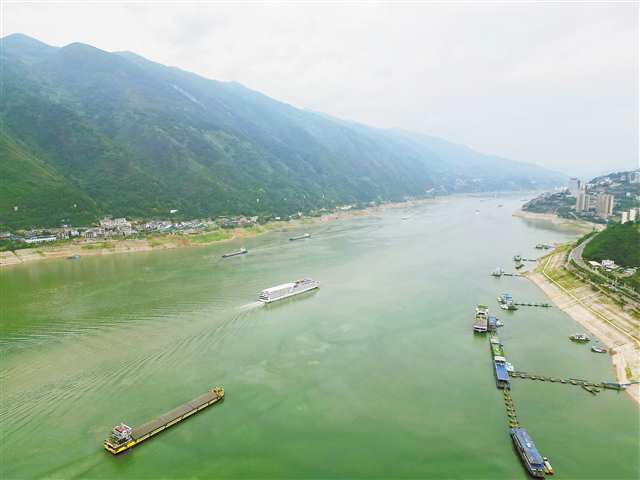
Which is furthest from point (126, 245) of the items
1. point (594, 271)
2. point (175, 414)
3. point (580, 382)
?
point (594, 271)

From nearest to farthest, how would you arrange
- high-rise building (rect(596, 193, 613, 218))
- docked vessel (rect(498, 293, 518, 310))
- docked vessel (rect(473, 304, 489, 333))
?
docked vessel (rect(473, 304, 489, 333))
docked vessel (rect(498, 293, 518, 310))
high-rise building (rect(596, 193, 613, 218))

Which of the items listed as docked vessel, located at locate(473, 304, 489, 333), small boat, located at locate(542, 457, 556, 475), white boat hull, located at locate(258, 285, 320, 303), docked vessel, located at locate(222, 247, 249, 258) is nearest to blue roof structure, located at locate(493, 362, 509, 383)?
docked vessel, located at locate(473, 304, 489, 333)

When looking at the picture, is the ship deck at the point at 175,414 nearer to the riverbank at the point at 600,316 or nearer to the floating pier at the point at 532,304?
the riverbank at the point at 600,316

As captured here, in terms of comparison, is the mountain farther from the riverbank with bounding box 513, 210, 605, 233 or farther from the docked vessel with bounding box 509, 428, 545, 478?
the docked vessel with bounding box 509, 428, 545, 478

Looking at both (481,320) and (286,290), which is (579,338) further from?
(286,290)

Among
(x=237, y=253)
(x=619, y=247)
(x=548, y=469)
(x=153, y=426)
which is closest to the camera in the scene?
(x=548, y=469)

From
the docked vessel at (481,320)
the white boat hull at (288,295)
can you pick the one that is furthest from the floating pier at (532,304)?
the white boat hull at (288,295)
